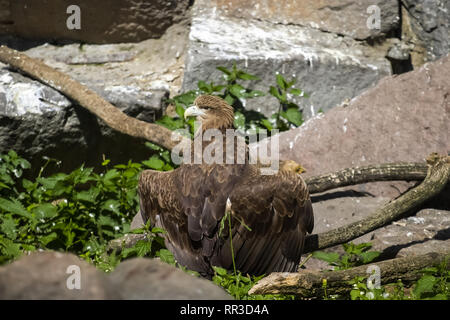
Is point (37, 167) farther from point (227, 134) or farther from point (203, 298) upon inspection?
point (203, 298)

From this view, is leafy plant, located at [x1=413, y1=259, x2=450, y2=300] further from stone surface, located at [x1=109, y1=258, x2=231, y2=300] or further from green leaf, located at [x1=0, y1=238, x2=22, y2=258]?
green leaf, located at [x1=0, y1=238, x2=22, y2=258]

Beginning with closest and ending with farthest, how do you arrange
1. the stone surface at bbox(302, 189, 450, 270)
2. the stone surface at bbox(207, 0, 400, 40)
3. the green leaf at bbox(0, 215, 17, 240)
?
the stone surface at bbox(302, 189, 450, 270), the green leaf at bbox(0, 215, 17, 240), the stone surface at bbox(207, 0, 400, 40)

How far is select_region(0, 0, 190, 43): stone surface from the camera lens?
6.36 m

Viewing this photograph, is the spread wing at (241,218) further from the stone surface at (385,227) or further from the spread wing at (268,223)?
the stone surface at (385,227)

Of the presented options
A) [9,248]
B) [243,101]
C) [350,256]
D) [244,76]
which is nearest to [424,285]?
[350,256]

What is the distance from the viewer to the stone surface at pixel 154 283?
2.37 metres

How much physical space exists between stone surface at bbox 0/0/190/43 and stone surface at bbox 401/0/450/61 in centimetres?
208

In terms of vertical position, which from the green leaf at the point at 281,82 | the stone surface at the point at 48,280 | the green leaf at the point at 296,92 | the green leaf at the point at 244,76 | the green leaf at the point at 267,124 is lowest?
the green leaf at the point at 267,124

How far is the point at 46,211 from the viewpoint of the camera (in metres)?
5.12

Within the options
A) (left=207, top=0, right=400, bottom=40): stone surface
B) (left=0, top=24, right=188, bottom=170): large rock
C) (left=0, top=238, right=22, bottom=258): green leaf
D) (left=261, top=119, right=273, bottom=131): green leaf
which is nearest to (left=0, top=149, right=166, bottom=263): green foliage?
(left=0, top=238, right=22, bottom=258): green leaf

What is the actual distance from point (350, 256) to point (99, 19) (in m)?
3.36

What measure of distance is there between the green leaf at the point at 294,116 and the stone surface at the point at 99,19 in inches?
54.6

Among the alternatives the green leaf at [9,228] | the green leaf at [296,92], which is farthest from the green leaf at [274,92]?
the green leaf at [9,228]

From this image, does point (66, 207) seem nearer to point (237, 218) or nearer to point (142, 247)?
point (142, 247)
